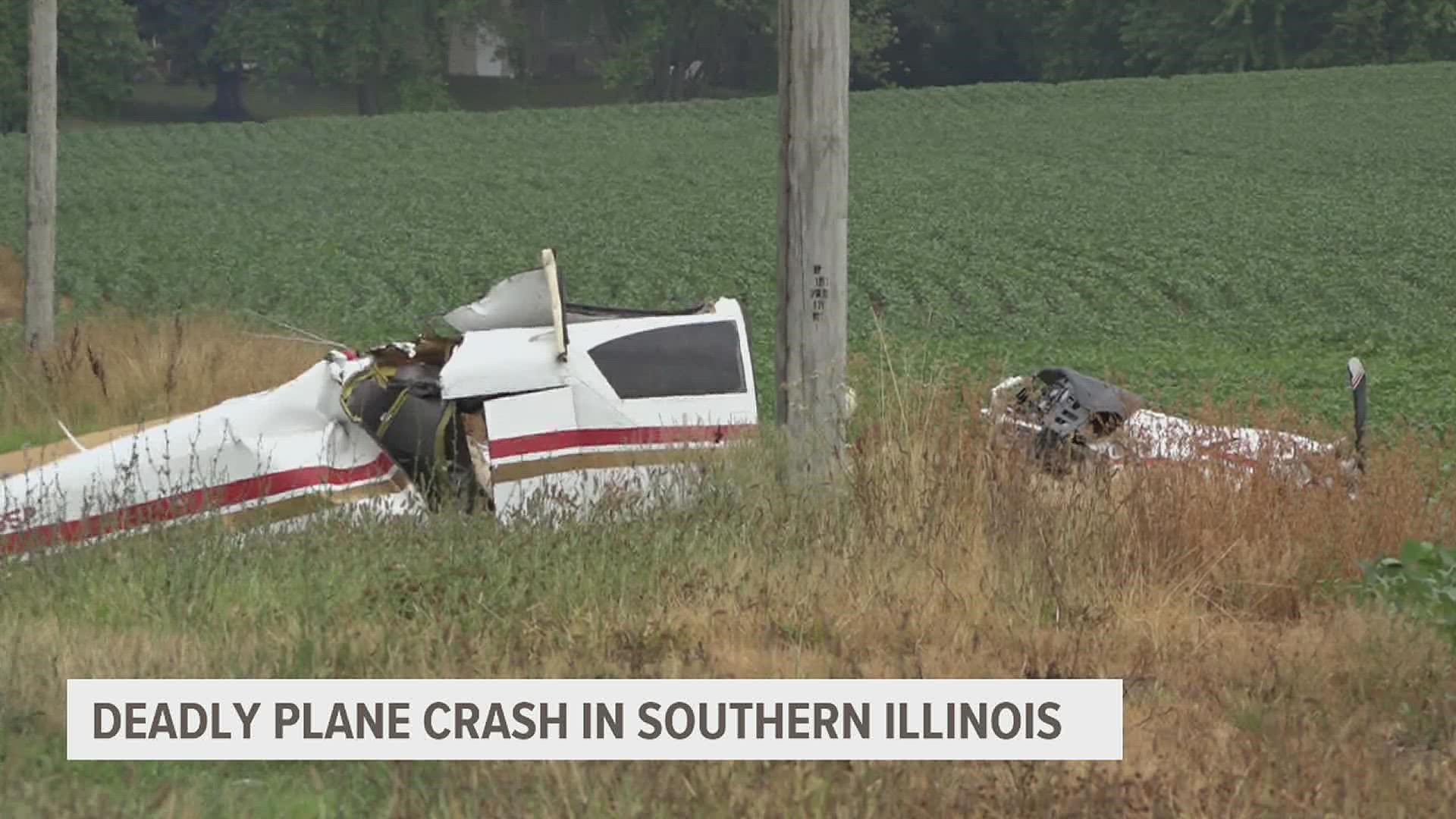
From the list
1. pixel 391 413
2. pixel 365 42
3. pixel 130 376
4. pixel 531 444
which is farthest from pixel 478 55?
pixel 531 444

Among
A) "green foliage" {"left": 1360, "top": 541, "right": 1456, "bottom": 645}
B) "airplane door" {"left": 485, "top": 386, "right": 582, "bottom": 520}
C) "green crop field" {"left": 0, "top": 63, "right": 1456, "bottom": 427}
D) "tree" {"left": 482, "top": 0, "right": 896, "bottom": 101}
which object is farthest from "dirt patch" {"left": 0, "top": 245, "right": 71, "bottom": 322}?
"tree" {"left": 482, "top": 0, "right": 896, "bottom": 101}

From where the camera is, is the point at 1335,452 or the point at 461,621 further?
the point at 1335,452

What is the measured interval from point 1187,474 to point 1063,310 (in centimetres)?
2100

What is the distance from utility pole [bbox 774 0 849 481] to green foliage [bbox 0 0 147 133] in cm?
7057

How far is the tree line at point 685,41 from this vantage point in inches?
3004

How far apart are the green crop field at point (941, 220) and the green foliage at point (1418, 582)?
19.9ft

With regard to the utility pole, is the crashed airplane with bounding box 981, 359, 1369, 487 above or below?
below

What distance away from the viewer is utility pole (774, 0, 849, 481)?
9.49 m

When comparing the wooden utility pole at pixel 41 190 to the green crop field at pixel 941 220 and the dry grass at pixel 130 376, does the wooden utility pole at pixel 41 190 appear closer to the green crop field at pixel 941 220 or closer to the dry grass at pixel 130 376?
the dry grass at pixel 130 376

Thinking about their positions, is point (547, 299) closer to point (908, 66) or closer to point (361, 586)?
point (361, 586)

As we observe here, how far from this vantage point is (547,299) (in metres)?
11.1

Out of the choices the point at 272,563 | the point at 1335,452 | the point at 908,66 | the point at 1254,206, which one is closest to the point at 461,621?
the point at 272,563

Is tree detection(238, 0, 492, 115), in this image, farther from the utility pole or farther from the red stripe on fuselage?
the utility pole

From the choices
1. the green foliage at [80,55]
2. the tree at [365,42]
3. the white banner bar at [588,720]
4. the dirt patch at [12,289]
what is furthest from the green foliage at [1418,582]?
the tree at [365,42]
